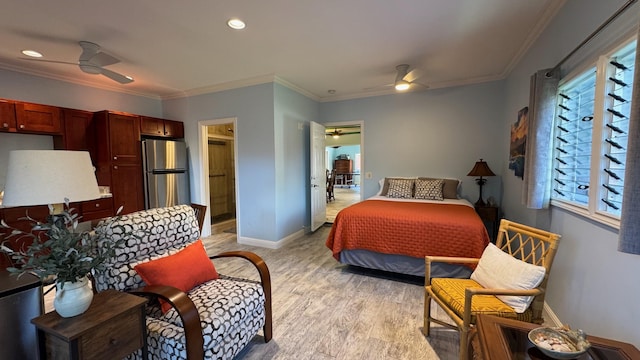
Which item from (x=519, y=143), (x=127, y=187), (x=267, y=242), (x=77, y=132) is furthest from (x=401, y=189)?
(x=77, y=132)

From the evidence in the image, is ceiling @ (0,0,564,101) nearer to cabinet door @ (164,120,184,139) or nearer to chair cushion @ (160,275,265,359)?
cabinet door @ (164,120,184,139)

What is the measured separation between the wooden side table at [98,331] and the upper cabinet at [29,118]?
10.7 ft

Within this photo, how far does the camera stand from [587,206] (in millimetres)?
1678

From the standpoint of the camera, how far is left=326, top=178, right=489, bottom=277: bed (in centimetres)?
256

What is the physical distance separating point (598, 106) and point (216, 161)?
5.90 metres

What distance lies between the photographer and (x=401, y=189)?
13.9ft

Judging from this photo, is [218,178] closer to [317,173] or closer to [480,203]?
[317,173]

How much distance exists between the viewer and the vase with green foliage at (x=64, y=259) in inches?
43.6

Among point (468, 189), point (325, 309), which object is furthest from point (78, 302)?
point (468, 189)

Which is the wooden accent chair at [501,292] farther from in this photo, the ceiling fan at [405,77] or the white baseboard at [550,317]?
the ceiling fan at [405,77]

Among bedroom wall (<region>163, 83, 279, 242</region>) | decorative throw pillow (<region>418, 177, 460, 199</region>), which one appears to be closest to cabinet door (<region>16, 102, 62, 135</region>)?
bedroom wall (<region>163, 83, 279, 242</region>)

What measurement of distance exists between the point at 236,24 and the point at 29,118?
297cm

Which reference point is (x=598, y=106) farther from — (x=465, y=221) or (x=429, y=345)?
(x=429, y=345)

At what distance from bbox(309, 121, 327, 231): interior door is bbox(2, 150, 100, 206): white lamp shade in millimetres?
3394
